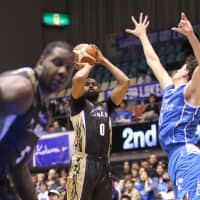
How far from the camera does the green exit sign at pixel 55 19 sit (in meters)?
22.2

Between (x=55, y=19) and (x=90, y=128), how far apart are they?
17.1 metres

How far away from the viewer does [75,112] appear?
19.1 ft

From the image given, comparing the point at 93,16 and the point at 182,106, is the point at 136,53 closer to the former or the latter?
the point at 93,16

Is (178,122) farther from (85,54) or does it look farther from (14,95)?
(14,95)

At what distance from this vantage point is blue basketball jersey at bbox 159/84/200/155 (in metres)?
4.76

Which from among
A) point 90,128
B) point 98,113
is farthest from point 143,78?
point 90,128

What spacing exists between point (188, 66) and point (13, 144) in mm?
2379

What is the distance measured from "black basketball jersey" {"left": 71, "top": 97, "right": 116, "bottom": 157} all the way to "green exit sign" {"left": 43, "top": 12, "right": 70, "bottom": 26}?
16.7 meters

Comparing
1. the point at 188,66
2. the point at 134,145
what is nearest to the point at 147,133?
the point at 134,145

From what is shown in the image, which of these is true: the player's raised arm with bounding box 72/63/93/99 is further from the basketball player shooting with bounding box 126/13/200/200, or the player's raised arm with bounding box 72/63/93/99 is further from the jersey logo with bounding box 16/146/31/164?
the jersey logo with bounding box 16/146/31/164

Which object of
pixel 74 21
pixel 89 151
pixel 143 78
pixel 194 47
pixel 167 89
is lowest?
pixel 143 78

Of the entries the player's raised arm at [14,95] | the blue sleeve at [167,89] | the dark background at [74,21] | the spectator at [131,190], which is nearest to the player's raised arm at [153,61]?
the blue sleeve at [167,89]

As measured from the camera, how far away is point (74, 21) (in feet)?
75.0

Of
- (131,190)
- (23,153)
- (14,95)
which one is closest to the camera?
(14,95)
